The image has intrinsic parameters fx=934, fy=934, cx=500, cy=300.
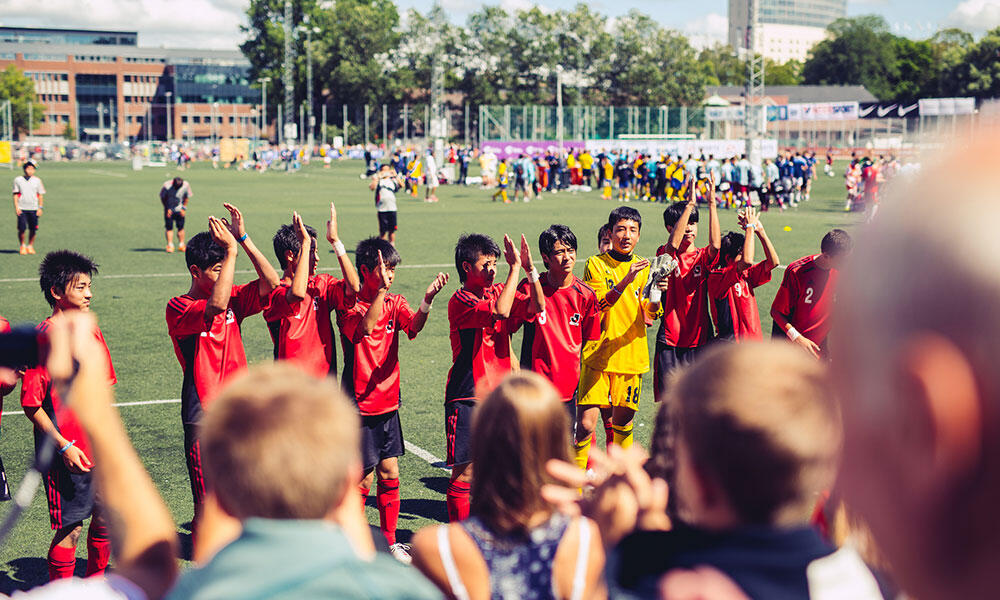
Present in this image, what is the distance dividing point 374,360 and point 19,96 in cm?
12844

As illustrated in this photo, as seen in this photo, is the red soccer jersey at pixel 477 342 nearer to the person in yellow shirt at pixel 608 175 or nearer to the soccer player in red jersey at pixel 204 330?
the soccer player in red jersey at pixel 204 330

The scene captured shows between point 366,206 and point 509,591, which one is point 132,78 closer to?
point 366,206

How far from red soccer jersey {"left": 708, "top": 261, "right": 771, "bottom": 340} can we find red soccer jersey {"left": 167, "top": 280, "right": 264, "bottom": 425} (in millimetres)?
3861

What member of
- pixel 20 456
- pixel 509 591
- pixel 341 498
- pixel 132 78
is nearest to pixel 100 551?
pixel 20 456

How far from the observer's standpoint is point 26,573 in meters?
5.53

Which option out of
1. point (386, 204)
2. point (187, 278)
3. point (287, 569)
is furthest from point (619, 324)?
point (386, 204)

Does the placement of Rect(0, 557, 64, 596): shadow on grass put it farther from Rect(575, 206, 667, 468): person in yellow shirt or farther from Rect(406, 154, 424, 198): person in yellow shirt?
Rect(406, 154, 424, 198): person in yellow shirt

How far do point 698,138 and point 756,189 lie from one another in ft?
141

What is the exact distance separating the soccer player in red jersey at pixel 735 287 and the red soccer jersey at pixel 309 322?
10.1 ft

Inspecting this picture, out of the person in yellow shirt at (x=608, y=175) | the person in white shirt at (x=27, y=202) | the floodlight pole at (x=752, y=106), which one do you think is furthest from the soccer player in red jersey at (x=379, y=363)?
the floodlight pole at (x=752, y=106)

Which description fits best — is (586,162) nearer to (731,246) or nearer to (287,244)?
(731,246)

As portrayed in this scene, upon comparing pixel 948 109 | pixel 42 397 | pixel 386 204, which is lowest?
pixel 42 397

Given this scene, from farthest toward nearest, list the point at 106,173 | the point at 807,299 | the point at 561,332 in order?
1. the point at 106,173
2. the point at 807,299
3. the point at 561,332

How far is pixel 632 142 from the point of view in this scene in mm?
66062
